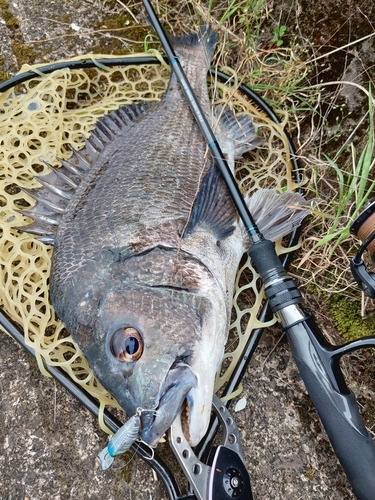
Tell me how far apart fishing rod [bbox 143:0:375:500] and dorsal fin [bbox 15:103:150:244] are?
1.12m

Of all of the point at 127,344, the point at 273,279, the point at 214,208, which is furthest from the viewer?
the point at 214,208

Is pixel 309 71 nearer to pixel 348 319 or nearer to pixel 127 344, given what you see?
pixel 348 319

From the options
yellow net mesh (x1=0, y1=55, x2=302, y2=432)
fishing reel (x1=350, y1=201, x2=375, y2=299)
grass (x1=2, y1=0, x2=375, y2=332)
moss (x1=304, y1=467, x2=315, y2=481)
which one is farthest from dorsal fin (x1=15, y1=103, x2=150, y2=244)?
moss (x1=304, y1=467, x2=315, y2=481)

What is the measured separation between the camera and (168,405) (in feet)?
6.06

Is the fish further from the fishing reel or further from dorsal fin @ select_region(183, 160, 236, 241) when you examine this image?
the fishing reel

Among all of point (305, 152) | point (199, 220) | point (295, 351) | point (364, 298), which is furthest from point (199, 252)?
point (305, 152)

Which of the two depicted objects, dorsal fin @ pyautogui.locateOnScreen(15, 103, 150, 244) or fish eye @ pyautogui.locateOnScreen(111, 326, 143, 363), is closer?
fish eye @ pyautogui.locateOnScreen(111, 326, 143, 363)

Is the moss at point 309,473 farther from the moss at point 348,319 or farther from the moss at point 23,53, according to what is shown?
the moss at point 23,53

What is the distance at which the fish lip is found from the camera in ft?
6.06

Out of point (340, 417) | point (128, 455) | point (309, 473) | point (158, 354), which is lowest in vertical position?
point (309, 473)

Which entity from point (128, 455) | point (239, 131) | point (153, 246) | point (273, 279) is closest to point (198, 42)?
point (239, 131)

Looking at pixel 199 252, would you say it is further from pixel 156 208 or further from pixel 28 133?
pixel 28 133

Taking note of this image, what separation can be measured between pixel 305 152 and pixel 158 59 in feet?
4.03

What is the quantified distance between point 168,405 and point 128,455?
2.39 feet
